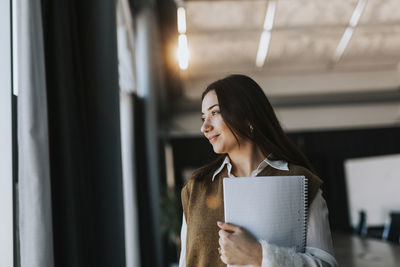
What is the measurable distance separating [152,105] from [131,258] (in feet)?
7.55

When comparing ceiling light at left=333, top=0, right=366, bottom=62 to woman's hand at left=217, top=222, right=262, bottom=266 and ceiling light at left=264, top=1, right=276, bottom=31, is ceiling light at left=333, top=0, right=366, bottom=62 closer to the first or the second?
ceiling light at left=264, top=1, right=276, bottom=31

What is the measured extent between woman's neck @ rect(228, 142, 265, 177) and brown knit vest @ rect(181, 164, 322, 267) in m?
0.04

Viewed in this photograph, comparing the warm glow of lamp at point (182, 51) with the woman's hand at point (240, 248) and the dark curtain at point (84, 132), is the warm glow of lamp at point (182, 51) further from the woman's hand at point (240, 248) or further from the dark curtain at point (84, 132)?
the woman's hand at point (240, 248)

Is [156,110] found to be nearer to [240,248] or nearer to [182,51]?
[182,51]

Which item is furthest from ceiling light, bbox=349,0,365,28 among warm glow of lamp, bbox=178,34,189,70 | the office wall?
the office wall

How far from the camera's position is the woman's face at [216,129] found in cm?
119

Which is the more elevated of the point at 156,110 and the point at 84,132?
the point at 156,110

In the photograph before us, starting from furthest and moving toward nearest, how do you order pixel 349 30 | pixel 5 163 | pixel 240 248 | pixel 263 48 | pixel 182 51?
1. pixel 263 48
2. pixel 349 30
3. pixel 182 51
4. pixel 5 163
5. pixel 240 248

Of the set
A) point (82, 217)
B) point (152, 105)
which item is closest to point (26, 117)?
point (82, 217)

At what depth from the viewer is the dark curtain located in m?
1.56

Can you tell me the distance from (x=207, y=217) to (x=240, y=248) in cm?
17

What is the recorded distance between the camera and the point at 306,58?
8.79 m


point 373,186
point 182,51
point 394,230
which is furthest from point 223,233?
point 373,186

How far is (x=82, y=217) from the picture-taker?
5.72 ft
